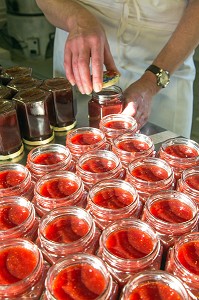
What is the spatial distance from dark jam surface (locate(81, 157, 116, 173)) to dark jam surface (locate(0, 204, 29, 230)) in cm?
28

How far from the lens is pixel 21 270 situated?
3.00 ft

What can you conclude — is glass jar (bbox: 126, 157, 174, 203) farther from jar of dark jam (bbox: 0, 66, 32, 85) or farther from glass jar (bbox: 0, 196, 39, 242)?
jar of dark jam (bbox: 0, 66, 32, 85)

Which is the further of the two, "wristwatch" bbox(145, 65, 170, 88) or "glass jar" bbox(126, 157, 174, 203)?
"wristwatch" bbox(145, 65, 170, 88)

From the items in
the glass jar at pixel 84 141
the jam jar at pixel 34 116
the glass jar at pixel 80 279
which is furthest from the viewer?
the jam jar at pixel 34 116

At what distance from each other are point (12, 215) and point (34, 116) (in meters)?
0.54

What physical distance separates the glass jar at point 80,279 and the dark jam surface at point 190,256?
18cm

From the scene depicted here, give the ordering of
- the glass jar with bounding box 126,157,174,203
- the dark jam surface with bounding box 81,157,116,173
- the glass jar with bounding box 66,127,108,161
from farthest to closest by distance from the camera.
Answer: the glass jar with bounding box 66,127,108,161
the dark jam surface with bounding box 81,157,116,173
the glass jar with bounding box 126,157,174,203

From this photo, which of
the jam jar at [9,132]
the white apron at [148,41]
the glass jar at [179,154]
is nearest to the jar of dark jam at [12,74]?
the jam jar at [9,132]

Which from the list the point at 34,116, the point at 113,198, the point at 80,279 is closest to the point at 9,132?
the point at 34,116

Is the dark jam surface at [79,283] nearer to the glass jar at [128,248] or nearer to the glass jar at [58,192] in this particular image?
the glass jar at [128,248]

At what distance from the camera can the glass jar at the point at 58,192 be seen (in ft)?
3.71

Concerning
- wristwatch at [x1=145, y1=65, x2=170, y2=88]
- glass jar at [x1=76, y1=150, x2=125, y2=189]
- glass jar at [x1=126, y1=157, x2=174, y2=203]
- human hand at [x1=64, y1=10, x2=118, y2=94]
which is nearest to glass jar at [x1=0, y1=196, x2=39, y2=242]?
glass jar at [x1=76, y1=150, x2=125, y2=189]

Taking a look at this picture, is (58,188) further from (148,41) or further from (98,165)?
(148,41)

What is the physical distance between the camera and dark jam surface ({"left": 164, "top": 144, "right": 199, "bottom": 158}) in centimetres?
138
